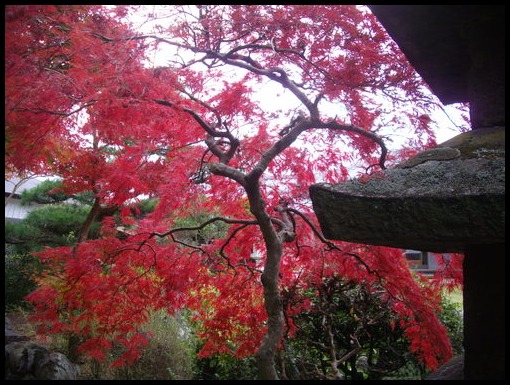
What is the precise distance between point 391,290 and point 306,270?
0.99 m

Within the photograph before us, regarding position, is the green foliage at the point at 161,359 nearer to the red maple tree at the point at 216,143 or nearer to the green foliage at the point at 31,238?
the red maple tree at the point at 216,143

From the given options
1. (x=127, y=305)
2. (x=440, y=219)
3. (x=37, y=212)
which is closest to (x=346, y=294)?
(x=127, y=305)

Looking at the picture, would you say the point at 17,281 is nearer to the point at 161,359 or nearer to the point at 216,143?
the point at 161,359

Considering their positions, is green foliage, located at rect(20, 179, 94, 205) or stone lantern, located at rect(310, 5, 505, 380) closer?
stone lantern, located at rect(310, 5, 505, 380)

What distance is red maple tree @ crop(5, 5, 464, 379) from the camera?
9.59ft

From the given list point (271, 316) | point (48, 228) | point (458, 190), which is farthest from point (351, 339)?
point (48, 228)

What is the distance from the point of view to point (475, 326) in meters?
1.69

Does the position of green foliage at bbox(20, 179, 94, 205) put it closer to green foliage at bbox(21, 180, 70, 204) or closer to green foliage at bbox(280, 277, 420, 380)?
green foliage at bbox(21, 180, 70, 204)

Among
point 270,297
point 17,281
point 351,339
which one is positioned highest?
point 270,297

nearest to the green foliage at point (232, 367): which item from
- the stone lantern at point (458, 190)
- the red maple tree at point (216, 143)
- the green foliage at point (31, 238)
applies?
the red maple tree at point (216, 143)

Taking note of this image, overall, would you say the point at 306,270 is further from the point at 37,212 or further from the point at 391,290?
the point at 37,212

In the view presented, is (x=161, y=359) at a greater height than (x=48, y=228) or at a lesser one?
lesser

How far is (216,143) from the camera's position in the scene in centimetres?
373

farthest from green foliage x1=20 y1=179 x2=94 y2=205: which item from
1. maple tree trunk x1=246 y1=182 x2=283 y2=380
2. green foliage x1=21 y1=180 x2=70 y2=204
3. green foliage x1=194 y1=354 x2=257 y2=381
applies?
maple tree trunk x1=246 y1=182 x2=283 y2=380
